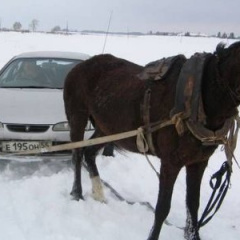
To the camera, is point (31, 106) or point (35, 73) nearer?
point (31, 106)

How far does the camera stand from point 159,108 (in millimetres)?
3344

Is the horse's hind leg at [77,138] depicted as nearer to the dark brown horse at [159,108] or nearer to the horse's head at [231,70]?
the dark brown horse at [159,108]

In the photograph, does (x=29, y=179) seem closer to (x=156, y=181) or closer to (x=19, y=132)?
(x=19, y=132)

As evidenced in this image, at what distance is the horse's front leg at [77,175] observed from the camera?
4.60 meters

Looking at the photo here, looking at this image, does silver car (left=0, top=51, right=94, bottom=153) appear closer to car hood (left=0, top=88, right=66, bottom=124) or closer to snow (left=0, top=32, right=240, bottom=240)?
car hood (left=0, top=88, right=66, bottom=124)

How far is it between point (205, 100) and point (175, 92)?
25 centimetres

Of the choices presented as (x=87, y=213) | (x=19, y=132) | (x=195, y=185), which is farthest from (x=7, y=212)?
(x=195, y=185)

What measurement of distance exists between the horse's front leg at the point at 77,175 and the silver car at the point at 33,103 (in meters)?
0.51

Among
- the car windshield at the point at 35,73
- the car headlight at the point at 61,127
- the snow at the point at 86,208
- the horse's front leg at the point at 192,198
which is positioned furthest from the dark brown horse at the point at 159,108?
the car windshield at the point at 35,73

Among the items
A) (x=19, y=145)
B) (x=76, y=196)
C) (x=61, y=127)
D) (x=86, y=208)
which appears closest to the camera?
(x=86, y=208)

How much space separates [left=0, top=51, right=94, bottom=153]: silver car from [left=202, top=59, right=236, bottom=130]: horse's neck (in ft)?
8.43

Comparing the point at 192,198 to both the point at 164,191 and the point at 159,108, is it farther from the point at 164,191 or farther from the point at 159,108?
the point at 159,108

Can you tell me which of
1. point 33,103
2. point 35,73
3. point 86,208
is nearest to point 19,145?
point 33,103

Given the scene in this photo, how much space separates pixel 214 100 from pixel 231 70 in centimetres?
25
